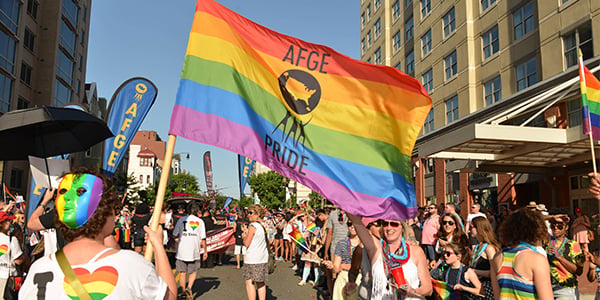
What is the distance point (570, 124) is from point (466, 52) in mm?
8940

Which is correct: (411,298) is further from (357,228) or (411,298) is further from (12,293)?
(12,293)

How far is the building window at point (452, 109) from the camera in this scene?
2725 centimetres

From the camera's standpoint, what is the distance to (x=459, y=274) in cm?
551

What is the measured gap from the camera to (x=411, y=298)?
4.23 metres

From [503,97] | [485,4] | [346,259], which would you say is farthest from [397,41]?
[346,259]

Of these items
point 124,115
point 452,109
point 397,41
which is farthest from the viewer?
point 397,41

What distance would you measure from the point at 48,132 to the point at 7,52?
30080 mm

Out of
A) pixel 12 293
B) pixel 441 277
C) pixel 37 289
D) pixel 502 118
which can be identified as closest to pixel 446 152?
pixel 502 118

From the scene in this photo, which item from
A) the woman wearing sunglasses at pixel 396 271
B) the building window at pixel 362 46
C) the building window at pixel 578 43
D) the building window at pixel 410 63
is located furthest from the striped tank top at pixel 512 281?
the building window at pixel 362 46

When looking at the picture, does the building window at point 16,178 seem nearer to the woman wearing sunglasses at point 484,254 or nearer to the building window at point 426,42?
the building window at point 426,42

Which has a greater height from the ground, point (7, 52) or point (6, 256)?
point (7, 52)

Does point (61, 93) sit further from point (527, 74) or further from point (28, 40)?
point (527, 74)

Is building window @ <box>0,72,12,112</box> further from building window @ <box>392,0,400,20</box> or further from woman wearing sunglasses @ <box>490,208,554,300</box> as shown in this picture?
woman wearing sunglasses @ <box>490,208,554,300</box>

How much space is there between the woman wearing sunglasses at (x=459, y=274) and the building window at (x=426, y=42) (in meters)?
27.2
